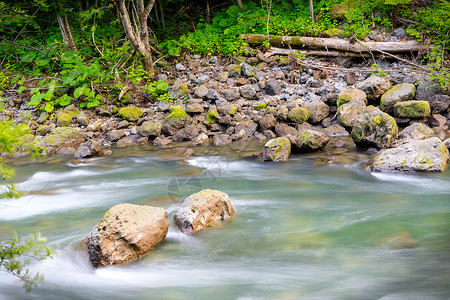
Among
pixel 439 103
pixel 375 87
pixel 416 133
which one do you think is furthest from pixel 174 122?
pixel 439 103

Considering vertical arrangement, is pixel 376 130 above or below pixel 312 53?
below

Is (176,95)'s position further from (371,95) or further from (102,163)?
(371,95)

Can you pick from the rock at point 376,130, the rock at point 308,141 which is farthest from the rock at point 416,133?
the rock at point 308,141

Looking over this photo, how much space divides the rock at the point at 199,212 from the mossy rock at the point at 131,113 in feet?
22.6

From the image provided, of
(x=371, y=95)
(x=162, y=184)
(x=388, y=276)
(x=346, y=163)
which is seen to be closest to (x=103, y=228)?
(x=388, y=276)

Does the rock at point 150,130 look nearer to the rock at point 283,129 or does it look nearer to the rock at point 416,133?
the rock at point 283,129

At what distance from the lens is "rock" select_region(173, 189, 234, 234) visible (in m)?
4.21

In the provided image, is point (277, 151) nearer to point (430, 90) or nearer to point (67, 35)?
point (430, 90)

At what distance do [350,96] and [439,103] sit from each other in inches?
83.1

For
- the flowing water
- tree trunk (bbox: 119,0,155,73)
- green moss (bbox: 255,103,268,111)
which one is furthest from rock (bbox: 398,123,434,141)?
tree trunk (bbox: 119,0,155,73)

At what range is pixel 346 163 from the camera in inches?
277

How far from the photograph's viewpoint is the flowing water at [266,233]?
3301 millimetres

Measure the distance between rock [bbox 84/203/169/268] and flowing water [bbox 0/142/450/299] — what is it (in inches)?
4.1

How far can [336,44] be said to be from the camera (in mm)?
12227
